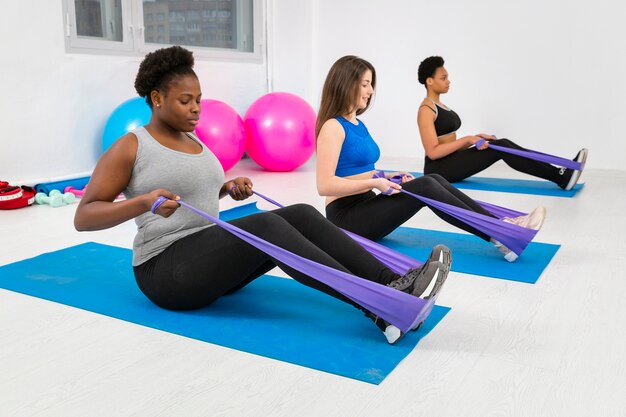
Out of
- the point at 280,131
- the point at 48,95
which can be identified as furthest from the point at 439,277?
the point at 280,131

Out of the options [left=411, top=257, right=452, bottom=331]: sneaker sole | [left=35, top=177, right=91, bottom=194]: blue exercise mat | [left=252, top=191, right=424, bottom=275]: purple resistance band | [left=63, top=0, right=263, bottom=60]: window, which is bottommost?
[left=35, top=177, right=91, bottom=194]: blue exercise mat

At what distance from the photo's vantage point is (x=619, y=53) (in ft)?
18.9

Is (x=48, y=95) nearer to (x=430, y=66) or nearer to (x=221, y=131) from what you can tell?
(x=221, y=131)

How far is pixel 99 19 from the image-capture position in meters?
5.10

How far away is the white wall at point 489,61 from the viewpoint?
588 centimetres

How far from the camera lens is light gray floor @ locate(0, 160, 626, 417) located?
1.66 meters

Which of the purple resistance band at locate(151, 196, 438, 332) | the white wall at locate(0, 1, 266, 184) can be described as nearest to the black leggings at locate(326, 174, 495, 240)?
the purple resistance band at locate(151, 196, 438, 332)

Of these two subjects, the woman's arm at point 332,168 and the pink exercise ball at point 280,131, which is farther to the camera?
the pink exercise ball at point 280,131

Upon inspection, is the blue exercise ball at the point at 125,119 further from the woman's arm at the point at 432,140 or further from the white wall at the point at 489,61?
the white wall at the point at 489,61

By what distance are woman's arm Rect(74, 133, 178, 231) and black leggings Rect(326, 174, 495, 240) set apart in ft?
4.08

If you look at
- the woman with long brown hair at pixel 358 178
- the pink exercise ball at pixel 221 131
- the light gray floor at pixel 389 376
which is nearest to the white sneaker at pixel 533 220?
the woman with long brown hair at pixel 358 178

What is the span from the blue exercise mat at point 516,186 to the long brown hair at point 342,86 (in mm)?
2460

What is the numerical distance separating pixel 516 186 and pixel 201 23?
3.28 metres

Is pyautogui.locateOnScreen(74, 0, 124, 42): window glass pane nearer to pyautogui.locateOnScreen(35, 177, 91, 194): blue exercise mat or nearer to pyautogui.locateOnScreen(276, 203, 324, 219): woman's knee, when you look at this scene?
pyautogui.locateOnScreen(35, 177, 91, 194): blue exercise mat
